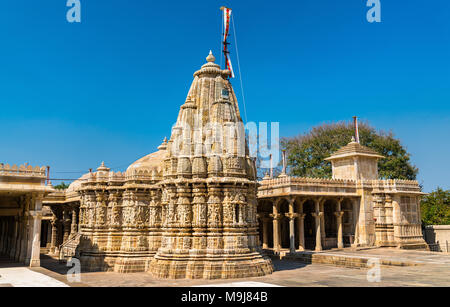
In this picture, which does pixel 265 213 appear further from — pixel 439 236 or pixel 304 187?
pixel 439 236

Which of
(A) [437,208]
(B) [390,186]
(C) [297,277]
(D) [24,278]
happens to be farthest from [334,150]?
(D) [24,278]

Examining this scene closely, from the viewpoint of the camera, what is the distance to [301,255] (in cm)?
2798

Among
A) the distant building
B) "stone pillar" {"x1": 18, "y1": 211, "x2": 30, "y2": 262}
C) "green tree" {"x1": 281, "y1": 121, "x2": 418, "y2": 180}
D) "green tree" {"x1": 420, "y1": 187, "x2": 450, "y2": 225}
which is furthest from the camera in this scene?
"green tree" {"x1": 281, "y1": 121, "x2": 418, "y2": 180}

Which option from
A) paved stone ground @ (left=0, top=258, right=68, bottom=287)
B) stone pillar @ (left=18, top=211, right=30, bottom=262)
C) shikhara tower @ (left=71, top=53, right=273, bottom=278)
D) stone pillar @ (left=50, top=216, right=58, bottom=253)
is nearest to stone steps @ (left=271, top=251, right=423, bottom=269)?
shikhara tower @ (left=71, top=53, right=273, bottom=278)

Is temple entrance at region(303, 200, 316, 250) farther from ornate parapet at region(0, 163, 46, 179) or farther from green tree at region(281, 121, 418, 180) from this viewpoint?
ornate parapet at region(0, 163, 46, 179)

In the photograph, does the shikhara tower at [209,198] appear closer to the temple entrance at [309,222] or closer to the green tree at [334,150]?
the temple entrance at [309,222]

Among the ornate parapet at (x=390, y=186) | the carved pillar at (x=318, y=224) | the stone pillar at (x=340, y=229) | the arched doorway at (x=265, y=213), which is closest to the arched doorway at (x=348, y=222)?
the stone pillar at (x=340, y=229)

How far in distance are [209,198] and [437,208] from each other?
32.4 metres

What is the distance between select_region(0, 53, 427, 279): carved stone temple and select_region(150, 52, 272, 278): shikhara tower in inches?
2.2

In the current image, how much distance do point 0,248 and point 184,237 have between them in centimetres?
2705

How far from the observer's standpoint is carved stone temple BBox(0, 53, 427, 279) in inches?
818

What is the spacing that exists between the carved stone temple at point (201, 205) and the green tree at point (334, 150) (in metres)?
15.9

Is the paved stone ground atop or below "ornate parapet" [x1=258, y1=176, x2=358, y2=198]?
below
